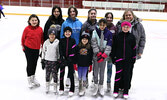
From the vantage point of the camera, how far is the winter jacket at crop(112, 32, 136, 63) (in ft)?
7.56

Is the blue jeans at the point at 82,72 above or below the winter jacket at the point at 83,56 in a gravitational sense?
below

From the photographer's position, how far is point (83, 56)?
2365mm

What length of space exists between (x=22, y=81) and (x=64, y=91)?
94 cm

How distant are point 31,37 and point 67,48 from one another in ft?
2.22

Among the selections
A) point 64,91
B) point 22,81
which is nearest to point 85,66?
point 64,91

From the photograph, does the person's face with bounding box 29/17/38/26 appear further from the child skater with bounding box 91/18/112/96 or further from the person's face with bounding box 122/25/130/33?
the person's face with bounding box 122/25/130/33

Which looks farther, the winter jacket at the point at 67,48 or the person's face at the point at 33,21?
the person's face at the point at 33,21

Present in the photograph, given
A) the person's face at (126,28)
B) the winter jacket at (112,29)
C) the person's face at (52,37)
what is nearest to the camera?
the person's face at (126,28)

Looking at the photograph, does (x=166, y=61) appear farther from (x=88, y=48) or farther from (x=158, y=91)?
(x=88, y=48)

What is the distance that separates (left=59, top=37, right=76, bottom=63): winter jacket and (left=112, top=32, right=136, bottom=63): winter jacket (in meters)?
0.65

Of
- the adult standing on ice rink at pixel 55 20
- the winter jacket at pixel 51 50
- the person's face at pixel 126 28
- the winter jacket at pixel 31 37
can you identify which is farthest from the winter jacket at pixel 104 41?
the winter jacket at pixel 31 37

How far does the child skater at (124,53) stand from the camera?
2.30 metres

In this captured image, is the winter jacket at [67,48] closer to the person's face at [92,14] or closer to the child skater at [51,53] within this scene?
the child skater at [51,53]

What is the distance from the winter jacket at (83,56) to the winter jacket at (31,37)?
73 centimetres
